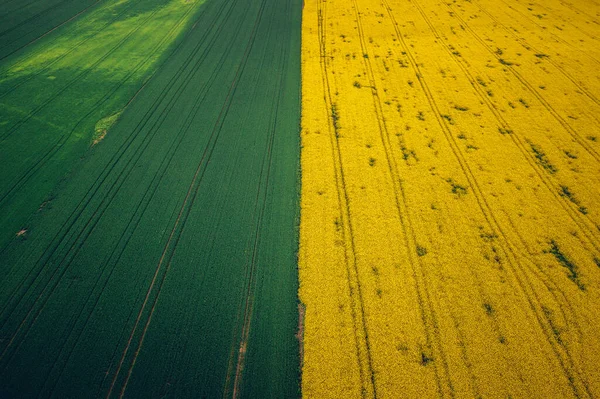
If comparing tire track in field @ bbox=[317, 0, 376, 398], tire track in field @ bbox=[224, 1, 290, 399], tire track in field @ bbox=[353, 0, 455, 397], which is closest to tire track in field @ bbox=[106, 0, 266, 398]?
tire track in field @ bbox=[224, 1, 290, 399]

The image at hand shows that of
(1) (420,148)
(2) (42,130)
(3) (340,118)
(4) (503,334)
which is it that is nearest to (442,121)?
(1) (420,148)

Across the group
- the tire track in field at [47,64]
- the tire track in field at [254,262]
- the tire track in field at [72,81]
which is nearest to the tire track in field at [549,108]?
the tire track in field at [254,262]

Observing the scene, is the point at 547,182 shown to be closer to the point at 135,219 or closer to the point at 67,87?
the point at 135,219

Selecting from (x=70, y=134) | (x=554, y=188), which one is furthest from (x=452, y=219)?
(x=70, y=134)

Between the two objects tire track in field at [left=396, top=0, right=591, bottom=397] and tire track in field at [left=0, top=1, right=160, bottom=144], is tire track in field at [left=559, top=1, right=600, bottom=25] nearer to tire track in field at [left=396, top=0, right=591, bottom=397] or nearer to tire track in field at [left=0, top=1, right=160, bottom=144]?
tire track in field at [left=396, top=0, right=591, bottom=397]

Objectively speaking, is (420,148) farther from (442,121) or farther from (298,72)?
(298,72)

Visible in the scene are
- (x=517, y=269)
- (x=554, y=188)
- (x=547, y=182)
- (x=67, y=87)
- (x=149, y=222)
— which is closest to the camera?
(x=517, y=269)

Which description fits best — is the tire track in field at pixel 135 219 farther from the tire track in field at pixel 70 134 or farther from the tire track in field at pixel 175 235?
the tire track in field at pixel 70 134
